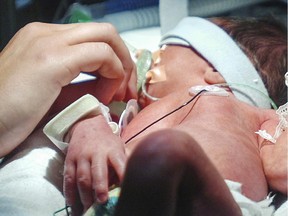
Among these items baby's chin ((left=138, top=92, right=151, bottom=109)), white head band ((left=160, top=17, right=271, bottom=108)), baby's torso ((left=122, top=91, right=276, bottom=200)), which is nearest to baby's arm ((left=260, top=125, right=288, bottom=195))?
baby's torso ((left=122, top=91, right=276, bottom=200))

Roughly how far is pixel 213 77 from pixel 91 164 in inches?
15.9

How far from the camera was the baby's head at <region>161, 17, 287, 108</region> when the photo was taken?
0.95 metres

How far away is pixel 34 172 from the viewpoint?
2.39 ft

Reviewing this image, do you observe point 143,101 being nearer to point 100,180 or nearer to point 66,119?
point 66,119

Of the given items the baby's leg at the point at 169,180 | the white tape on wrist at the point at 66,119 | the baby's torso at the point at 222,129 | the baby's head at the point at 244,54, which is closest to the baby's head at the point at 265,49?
the baby's head at the point at 244,54

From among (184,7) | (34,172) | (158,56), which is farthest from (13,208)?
(184,7)

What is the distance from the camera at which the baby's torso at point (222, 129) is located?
0.68 meters

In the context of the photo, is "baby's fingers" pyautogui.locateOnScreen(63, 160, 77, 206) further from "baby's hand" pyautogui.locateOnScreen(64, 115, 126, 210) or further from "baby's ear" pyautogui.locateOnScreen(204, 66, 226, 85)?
"baby's ear" pyautogui.locateOnScreen(204, 66, 226, 85)

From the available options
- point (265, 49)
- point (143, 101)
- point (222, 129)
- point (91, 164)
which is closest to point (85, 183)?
point (91, 164)

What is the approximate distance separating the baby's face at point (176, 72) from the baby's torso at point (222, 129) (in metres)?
0.07

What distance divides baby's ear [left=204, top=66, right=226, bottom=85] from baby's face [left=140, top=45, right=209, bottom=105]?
10 millimetres

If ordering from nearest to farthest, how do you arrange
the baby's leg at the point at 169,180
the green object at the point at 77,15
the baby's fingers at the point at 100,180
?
the baby's leg at the point at 169,180
the baby's fingers at the point at 100,180
the green object at the point at 77,15

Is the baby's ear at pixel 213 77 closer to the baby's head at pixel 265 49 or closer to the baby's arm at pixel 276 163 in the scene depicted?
the baby's head at pixel 265 49

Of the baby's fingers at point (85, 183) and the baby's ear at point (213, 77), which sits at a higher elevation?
the baby's fingers at point (85, 183)
